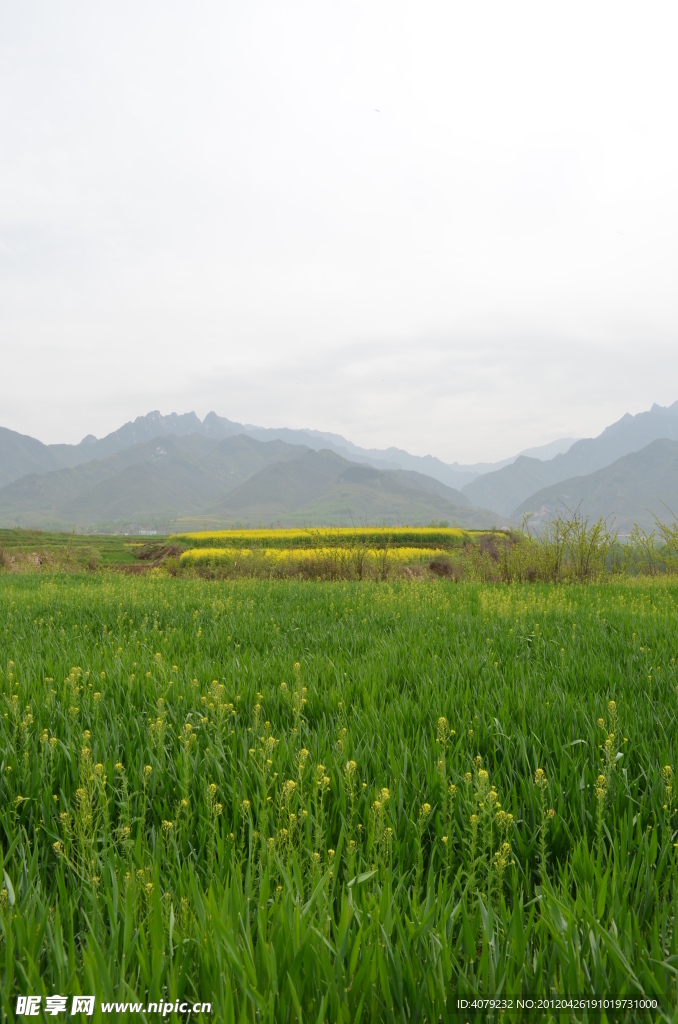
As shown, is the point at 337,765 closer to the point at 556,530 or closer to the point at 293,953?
the point at 293,953

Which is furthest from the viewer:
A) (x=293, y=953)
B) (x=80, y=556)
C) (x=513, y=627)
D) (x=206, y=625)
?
(x=80, y=556)

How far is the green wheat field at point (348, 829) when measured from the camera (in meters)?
1.14

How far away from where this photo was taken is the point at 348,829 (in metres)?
1.84

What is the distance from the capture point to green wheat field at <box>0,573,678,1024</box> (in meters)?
1.14

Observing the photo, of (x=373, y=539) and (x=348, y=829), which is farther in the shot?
(x=373, y=539)

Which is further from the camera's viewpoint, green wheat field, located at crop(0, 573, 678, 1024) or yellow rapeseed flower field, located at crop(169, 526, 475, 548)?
yellow rapeseed flower field, located at crop(169, 526, 475, 548)

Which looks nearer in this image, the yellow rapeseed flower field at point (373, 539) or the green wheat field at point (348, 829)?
the green wheat field at point (348, 829)

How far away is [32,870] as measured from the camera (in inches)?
63.6

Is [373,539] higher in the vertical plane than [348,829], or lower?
lower

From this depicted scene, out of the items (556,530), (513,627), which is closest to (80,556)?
(556,530)

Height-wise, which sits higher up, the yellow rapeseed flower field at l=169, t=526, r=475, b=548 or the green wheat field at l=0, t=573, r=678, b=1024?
the green wheat field at l=0, t=573, r=678, b=1024

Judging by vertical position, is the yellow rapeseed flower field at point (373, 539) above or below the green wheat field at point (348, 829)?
below

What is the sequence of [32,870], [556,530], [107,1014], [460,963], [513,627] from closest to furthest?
[107,1014] → [460,963] → [32,870] → [513,627] → [556,530]

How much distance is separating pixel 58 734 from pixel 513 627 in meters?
4.03
